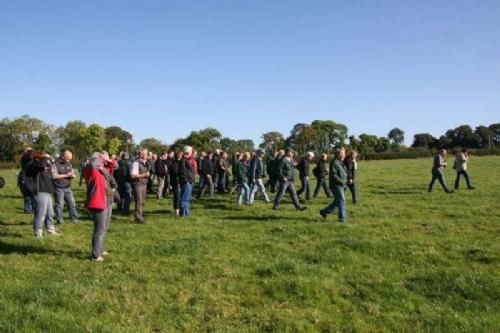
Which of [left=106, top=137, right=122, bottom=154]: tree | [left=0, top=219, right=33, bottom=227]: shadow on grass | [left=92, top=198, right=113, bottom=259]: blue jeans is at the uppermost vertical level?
[left=106, top=137, right=122, bottom=154]: tree

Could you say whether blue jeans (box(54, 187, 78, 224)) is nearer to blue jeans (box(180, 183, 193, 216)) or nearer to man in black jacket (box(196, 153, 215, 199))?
blue jeans (box(180, 183, 193, 216))

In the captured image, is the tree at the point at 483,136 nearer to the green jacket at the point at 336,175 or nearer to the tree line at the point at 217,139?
the tree line at the point at 217,139

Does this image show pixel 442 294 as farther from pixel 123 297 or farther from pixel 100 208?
pixel 100 208

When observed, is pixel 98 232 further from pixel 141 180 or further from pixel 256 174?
pixel 256 174

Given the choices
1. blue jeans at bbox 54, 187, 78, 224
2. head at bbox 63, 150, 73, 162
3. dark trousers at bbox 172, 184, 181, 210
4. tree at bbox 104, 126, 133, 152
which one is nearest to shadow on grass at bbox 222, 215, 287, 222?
dark trousers at bbox 172, 184, 181, 210

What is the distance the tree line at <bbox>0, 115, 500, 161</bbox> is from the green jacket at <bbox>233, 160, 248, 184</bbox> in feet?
233

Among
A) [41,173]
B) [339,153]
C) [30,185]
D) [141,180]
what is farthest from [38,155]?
[339,153]

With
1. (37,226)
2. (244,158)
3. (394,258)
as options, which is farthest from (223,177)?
(394,258)

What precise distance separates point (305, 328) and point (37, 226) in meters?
7.11

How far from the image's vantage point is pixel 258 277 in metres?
7.60

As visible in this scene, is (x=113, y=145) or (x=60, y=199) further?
(x=113, y=145)

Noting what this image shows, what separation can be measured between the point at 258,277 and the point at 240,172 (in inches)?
404

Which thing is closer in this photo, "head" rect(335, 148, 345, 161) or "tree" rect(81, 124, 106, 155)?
"head" rect(335, 148, 345, 161)

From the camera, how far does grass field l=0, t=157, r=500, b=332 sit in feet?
19.3
